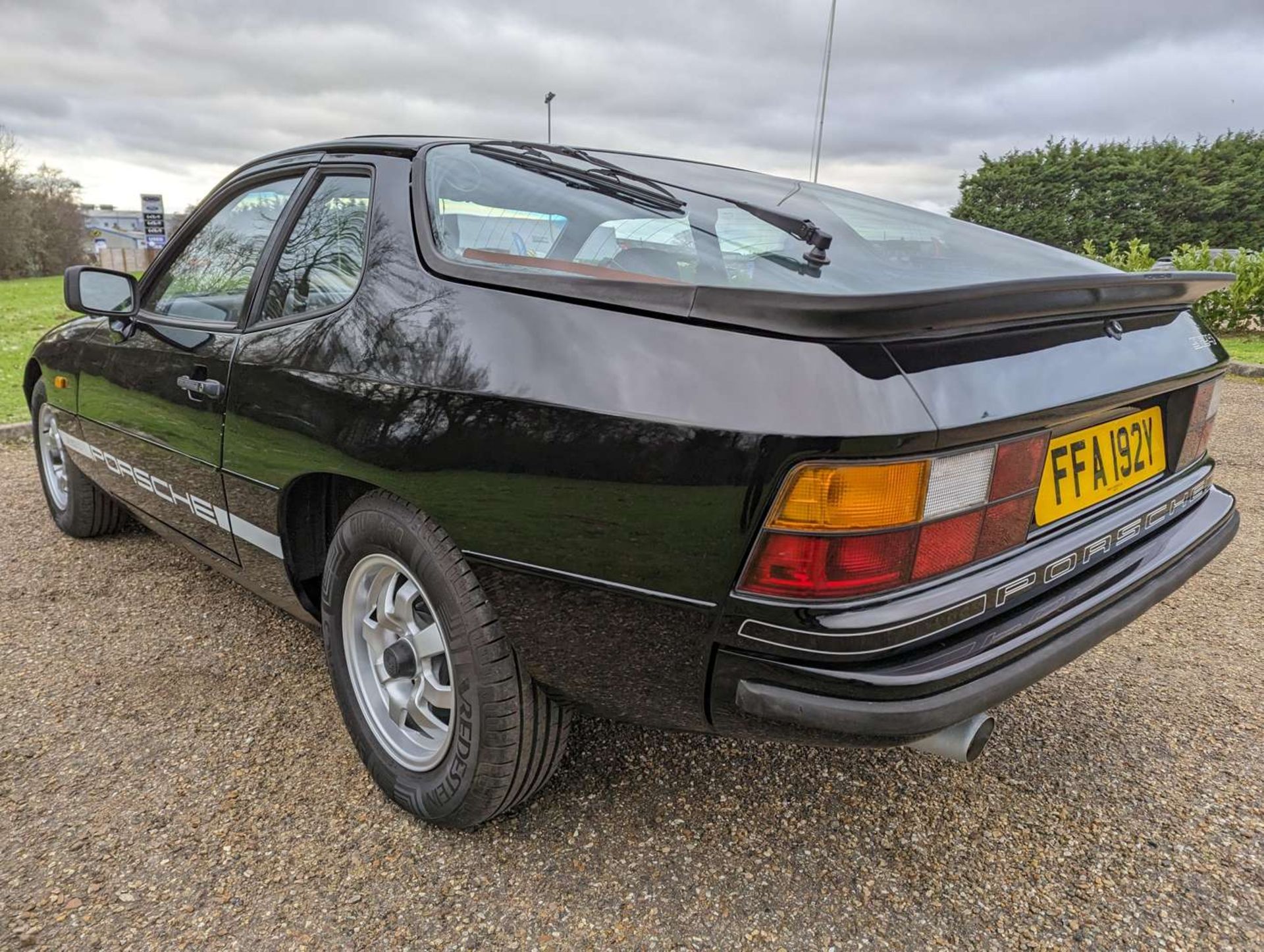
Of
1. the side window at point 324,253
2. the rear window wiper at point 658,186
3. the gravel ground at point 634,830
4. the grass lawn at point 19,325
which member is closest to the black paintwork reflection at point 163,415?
the side window at point 324,253

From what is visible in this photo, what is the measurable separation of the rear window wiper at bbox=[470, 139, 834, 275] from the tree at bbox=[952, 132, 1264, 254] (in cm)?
3106

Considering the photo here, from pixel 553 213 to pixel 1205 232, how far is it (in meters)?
34.4

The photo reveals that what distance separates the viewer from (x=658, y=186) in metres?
2.14

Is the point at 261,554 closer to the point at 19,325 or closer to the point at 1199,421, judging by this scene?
the point at 1199,421

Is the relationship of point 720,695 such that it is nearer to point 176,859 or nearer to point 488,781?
point 488,781

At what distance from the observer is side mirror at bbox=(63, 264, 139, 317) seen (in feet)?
8.86

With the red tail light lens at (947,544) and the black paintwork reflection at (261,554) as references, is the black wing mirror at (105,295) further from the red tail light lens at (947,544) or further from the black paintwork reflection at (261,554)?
the red tail light lens at (947,544)

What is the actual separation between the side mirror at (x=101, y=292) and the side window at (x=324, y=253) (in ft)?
3.00

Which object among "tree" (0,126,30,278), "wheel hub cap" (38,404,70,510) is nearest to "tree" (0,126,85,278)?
"tree" (0,126,30,278)

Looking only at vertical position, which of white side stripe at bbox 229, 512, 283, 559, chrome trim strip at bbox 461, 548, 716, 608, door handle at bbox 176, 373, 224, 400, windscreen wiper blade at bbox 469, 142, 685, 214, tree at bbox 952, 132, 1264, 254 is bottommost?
white side stripe at bbox 229, 512, 283, 559

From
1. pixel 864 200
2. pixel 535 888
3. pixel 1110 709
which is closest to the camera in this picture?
pixel 535 888

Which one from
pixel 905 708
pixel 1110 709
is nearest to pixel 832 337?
pixel 905 708

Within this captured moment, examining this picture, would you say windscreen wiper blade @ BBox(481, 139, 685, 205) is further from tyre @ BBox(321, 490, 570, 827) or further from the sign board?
the sign board

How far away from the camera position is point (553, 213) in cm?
191
